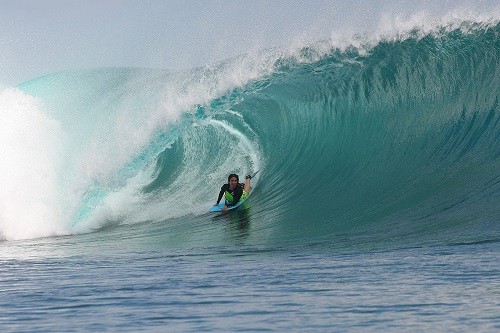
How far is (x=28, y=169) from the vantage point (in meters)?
16.2

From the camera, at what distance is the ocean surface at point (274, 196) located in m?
5.72

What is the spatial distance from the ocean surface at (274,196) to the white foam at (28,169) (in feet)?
0.13

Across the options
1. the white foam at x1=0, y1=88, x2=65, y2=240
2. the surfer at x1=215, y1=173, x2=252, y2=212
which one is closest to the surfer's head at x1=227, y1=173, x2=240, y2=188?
the surfer at x1=215, y1=173, x2=252, y2=212

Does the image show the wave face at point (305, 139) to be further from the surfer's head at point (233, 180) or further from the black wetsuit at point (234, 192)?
the surfer's head at point (233, 180)

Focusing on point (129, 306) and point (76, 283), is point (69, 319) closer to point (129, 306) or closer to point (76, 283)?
point (129, 306)

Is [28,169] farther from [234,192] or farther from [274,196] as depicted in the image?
[274,196]

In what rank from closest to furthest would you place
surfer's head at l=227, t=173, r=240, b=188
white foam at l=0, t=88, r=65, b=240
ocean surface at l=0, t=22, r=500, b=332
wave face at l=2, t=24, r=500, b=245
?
ocean surface at l=0, t=22, r=500, b=332, wave face at l=2, t=24, r=500, b=245, surfer's head at l=227, t=173, r=240, b=188, white foam at l=0, t=88, r=65, b=240

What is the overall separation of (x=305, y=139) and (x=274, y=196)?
8.39 ft

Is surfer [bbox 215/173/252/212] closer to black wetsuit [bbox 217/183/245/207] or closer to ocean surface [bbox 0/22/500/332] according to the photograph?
black wetsuit [bbox 217/183/245/207]

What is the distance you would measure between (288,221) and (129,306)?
19.6 feet

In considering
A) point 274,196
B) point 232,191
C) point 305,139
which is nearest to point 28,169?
point 232,191

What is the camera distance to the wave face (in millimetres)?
12852

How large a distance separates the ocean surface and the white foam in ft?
0.13

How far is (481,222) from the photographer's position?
9.80m
